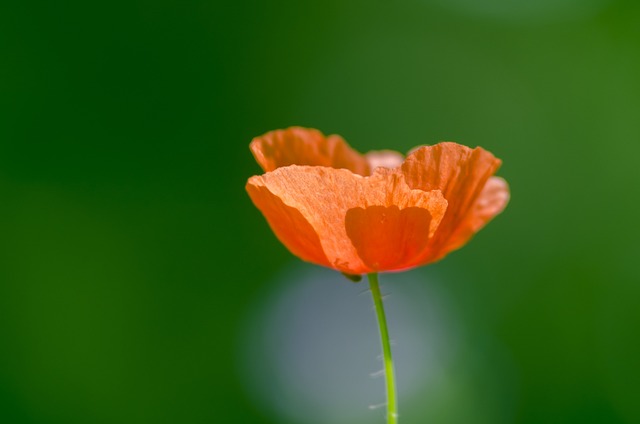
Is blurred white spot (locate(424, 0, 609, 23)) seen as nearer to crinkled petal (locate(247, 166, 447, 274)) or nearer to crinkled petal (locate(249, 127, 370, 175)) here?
crinkled petal (locate(249, 127, 370, 175))

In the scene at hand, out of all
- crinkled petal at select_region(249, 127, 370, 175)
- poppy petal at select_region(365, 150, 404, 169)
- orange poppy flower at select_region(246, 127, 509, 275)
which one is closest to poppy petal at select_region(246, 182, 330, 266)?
orange poppy flower at select_region(246, 127, 509, 275)

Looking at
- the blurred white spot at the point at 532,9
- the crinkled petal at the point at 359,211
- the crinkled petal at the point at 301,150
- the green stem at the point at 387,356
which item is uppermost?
the blurred white spot at the point at 532,9

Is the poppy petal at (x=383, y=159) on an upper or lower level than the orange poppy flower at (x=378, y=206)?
upper

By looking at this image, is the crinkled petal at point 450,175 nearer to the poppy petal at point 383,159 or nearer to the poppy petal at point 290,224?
the poppy petal at point 290,224

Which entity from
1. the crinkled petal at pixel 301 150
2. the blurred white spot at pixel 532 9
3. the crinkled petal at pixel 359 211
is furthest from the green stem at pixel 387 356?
the blurred white spot at pixel 532 9

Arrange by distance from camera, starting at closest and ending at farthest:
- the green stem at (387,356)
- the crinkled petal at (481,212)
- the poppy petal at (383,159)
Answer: the green stem at (387,356)
the crinkled petal at (481,212)
the poppy petal at (383,159)

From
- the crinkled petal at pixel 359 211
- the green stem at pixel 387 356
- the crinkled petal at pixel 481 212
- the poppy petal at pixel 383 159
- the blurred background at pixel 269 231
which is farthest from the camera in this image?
the blurred background at pixel 269 231
